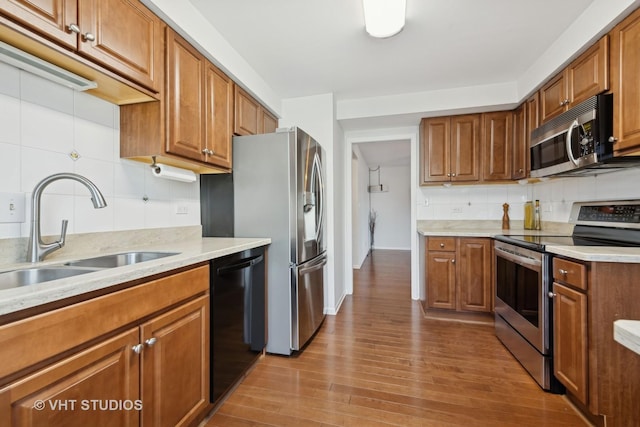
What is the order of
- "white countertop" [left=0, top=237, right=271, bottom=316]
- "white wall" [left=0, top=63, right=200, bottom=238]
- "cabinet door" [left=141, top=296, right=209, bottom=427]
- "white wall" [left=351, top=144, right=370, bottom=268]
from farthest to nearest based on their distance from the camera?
"white wall" [left=351, top=144, right=370, bottom=268] < "white wall" [left=0, top=63, right=200, bottom=238] < "cabinet door" [left=141, top=296, right=209, bottom=427] < "white countertop" [left=0, top=237, right=271, bottom=316]

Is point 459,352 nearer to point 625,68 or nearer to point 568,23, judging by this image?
point 625,68

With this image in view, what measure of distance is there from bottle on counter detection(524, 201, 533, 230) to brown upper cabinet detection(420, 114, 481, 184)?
0.62 m

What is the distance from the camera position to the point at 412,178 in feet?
11.4

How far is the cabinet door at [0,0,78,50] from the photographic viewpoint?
94 cm

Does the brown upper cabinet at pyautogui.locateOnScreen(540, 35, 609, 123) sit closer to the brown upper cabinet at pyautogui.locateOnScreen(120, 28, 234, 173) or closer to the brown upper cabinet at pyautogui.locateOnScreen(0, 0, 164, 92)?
the brown upper cabinet at pyautogui.locateOnScreen(120, 28, 234, 173)

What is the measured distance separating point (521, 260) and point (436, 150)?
1.53 meters

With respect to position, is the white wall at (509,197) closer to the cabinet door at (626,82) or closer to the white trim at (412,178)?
the white trim at (412,178)

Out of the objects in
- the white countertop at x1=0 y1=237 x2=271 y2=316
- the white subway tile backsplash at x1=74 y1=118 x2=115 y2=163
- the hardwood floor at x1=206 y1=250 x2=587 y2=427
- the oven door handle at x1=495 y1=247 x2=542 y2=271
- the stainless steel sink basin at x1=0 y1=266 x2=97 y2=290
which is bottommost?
the hardwood floor at x1=206 y1=250 x2=587 y2=427

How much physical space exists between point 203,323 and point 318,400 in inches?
32.2

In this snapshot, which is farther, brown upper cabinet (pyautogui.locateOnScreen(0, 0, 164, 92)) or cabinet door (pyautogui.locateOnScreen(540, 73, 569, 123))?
cabinet door (pyautogui.locateOnScreen(540, 73, 569, 123))

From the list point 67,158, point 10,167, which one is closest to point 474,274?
point 67,158

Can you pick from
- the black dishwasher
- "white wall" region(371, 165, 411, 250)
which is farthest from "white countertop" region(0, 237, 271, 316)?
"white wall" region(371, 165, 411, 250)

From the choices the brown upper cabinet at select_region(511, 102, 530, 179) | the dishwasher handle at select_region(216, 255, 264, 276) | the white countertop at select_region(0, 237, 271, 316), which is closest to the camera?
the white countertop at select_region(0, 237, 271, 316)

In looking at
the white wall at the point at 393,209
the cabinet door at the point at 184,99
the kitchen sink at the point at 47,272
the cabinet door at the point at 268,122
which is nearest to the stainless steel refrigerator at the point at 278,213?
the cabinet door at the point at 184,99
